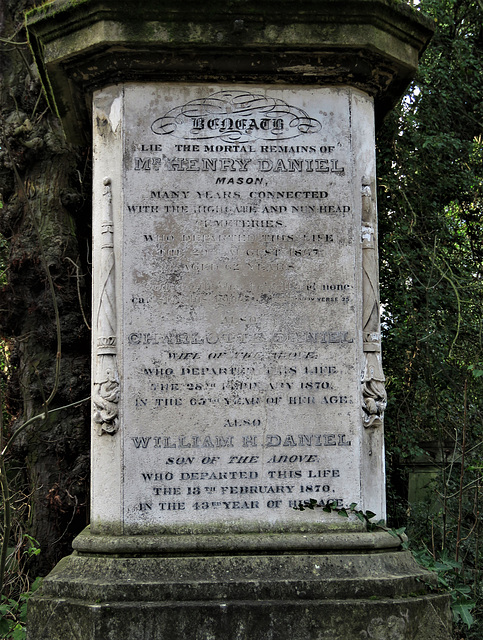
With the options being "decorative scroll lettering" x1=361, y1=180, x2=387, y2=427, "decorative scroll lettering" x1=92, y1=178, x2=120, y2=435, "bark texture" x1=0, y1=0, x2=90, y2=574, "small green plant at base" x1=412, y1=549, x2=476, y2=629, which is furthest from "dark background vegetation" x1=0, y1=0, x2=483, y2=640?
"decorative scroll lettering" x1=92, y1=178, x2=120, y2=435

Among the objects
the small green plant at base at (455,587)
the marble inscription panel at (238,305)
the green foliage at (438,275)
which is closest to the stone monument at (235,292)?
the marble inscription panel at (238,305)

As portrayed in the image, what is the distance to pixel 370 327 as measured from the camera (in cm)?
450

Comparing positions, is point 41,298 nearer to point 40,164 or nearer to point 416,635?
point 40,164

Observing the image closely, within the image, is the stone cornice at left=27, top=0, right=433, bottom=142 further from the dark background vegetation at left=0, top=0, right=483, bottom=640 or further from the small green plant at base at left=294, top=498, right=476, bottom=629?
the small green plant at base at left=294, top=498, right=476, bottom=629

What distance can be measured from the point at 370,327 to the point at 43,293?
135 inches

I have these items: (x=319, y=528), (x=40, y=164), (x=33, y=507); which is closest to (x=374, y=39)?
(x=319, y=528)

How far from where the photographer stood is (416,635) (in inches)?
156

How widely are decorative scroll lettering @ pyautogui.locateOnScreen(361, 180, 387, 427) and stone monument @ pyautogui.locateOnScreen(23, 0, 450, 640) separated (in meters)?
0.01

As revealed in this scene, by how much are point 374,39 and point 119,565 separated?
10.5 ft

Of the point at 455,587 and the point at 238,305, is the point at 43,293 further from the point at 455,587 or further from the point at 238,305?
the point at 455,587

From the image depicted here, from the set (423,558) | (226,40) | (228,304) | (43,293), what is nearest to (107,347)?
(228,304)

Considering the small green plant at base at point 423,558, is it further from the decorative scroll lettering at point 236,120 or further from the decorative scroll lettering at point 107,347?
the decorative scroll lettering at point 236,120

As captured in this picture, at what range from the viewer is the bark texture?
21.7ft

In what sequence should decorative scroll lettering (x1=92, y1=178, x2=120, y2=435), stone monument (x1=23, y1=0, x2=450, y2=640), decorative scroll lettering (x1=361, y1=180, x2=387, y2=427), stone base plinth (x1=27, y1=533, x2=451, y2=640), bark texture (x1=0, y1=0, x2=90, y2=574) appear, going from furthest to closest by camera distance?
1. bark texture (x1=0, y1=0, x2=90, y2=574)
2. decorative scroll lettering (x1=361, y1=180, x2=387, y2=427)
3. decorative scroll lettering (x1=92, y1=178, x2=120, y2=435)
4. stone monument (x1=23, y1=0, x2=450, y2=640)
5. stone base plinth (x1=27, y1=533, x2=451, y2=640)
